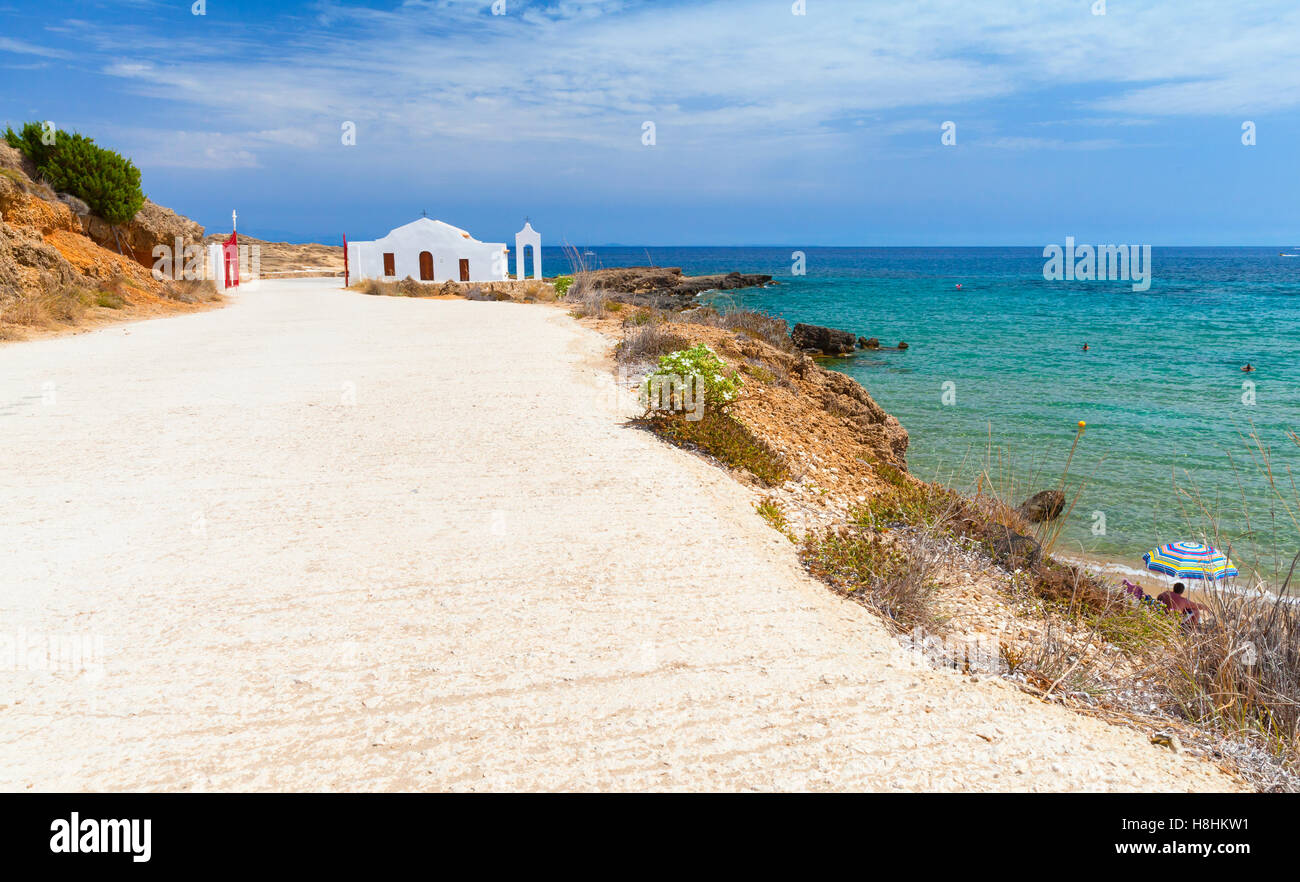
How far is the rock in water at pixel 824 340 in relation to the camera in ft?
90.4

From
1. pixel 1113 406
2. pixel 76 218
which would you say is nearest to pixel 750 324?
pixel 1113 406

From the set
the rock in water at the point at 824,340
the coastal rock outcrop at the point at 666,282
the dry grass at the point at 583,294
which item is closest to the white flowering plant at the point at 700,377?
the dry grass at the point at 583,294

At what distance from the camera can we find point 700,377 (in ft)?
24.8

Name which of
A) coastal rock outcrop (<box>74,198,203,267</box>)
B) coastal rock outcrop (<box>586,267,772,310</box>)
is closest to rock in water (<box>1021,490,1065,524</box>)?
coastal rock outcrop (<box>74,198,203,267</box>)

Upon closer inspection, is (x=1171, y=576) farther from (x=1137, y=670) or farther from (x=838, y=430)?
(x=1137, y=670)

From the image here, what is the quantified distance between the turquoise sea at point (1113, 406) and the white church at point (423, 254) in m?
16.6

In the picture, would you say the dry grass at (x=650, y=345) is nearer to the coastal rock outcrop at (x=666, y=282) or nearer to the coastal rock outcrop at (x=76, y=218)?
the coastal rock outcrop at (x=76, y=218)

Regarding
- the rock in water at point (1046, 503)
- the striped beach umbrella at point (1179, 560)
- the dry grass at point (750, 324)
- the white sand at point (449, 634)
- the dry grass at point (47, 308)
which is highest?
the dry grass at point (47, 308)

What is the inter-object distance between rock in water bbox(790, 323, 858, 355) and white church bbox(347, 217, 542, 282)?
15.2 meters

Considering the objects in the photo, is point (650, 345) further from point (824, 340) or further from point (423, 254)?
point (423, 254)

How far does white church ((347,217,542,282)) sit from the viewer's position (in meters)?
37.5

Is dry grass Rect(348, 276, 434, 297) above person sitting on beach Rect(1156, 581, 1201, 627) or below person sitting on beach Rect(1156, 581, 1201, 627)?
above

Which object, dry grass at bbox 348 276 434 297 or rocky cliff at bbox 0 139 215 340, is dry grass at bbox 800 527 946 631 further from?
dry grass at bbox 348 276 434 297
